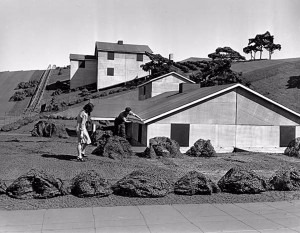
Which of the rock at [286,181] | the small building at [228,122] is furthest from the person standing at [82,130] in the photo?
the small building at [228,122]

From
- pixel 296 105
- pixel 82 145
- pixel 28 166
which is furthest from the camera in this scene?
pixel 296 105

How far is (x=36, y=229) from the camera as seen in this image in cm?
694

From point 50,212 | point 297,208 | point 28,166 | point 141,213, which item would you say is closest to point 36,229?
point 50,212

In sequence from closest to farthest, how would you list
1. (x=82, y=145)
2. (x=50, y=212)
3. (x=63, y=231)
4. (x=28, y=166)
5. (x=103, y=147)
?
(x=63, y=231), (x=50, y=212), (x=28, y=166), (x=82, y=145), (x=103, y=147)

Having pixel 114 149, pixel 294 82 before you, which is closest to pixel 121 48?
pixel 294 82

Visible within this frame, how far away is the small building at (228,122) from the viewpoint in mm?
22375

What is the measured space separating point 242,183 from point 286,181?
1.40m

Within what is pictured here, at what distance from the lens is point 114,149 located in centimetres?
1592

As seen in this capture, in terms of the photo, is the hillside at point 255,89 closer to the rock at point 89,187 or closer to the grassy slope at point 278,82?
the grassy slope at point 278,82

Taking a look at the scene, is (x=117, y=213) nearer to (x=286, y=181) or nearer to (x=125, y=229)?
(x=125, y=229)

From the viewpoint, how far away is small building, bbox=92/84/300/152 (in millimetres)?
22375

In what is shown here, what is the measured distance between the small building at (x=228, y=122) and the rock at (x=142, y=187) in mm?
12005

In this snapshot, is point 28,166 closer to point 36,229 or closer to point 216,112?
point 36,229

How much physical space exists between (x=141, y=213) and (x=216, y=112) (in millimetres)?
15726
